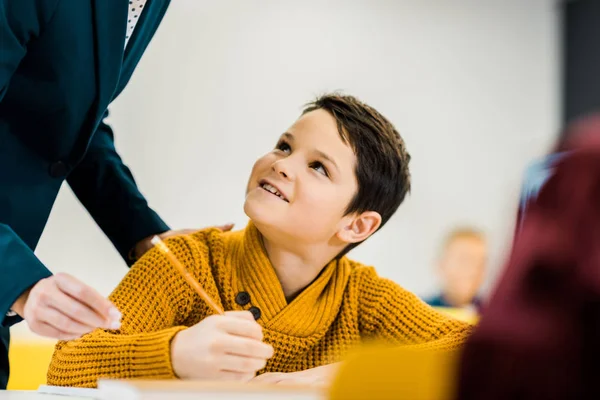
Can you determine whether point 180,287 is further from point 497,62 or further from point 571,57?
point 571,57

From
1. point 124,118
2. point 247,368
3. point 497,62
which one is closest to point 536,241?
point 247,368

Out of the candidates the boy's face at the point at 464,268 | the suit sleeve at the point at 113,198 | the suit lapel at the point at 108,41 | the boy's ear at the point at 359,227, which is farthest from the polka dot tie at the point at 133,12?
the boy's face at the point at 464,268

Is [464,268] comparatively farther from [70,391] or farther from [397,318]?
[70,391]

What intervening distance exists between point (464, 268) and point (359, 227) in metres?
1.75

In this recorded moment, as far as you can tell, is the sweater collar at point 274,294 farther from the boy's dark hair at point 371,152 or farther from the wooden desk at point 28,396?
the wooden desk at point 28,396

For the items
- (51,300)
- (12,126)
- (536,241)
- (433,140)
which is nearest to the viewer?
(536,241)

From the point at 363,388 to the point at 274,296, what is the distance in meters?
0.64

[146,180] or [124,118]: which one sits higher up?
[124,118]

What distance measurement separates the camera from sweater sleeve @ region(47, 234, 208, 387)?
0.76 metres

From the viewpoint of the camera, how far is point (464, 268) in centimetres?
278

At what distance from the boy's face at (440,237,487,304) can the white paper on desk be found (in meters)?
2.11

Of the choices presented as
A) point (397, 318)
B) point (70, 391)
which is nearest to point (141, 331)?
point (70, 391)

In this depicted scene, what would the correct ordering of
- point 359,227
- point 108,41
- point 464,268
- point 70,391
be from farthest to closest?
point 464,268 → point 359,227 → point 108,41 → point 70,391

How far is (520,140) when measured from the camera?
11.6ft
